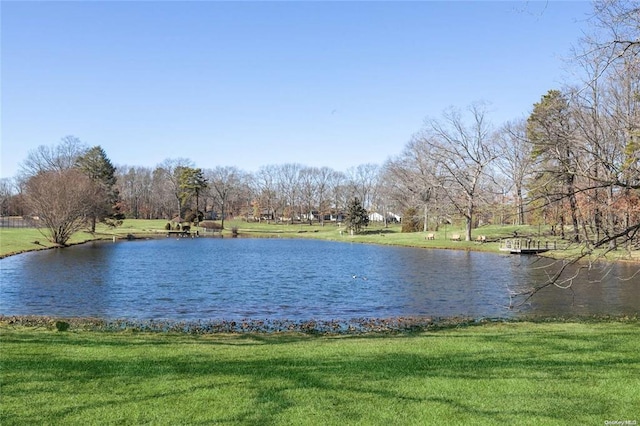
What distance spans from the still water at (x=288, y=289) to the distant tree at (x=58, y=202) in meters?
11.6

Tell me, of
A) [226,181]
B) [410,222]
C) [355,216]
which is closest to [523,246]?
[410,222]

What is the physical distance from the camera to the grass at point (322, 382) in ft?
17.5

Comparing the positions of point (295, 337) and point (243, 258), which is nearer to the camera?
point (295, 337)

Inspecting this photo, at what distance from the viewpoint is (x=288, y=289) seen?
22484mm

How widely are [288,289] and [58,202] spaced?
3227 cm

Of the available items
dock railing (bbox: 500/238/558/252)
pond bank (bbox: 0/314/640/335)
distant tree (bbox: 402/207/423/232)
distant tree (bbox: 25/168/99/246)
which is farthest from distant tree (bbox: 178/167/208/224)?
pond bank (bbox: 0/314/640/335)

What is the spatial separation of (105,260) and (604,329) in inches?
1247

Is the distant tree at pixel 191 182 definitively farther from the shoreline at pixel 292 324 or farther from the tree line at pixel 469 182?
the shoreline at pixel 292 324

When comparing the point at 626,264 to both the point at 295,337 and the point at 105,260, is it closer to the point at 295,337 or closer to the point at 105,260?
the point at 295,337

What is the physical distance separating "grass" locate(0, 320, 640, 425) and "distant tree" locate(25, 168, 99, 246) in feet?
133

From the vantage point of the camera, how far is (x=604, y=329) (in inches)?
451

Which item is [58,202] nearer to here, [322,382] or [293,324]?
[293,324]

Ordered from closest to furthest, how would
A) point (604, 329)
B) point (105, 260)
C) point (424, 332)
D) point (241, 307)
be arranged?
point (604, 329), point (424, 332), point (241, 307), point (105, 260)

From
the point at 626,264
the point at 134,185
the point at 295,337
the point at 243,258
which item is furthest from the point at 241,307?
the point at 134,185
